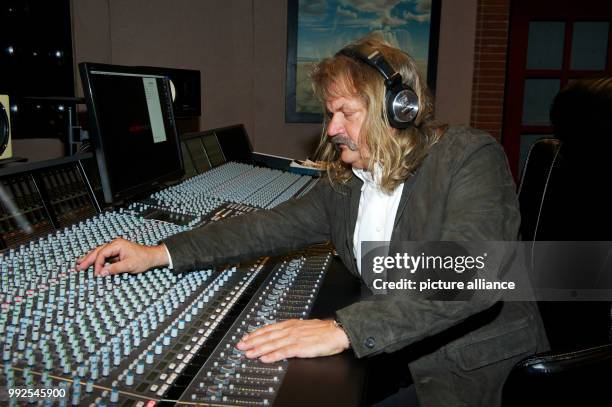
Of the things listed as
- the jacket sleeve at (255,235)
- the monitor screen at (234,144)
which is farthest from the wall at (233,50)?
the jacket sleeve at (255,235)

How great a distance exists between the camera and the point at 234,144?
7.97 ft

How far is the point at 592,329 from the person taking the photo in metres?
1.26

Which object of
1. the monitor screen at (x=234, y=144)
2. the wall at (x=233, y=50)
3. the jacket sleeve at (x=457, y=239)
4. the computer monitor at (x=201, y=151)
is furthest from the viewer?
the wall at (x=233, y=50)

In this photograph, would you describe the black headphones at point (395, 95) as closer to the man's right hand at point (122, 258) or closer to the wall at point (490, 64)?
the man's right hand at point (122, 258)

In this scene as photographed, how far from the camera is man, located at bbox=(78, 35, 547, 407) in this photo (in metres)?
1.04

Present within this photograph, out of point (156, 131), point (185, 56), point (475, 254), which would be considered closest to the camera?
point (475, 254)

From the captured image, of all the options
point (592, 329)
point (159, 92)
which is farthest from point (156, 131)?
point (592, 329)

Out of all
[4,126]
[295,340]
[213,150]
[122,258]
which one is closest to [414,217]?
[295,340]

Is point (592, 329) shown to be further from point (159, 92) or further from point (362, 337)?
Answer: point (159, 92)

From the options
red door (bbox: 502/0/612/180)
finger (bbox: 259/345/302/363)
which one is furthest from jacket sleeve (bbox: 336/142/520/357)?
red door (bbox: 502/0/612/180)

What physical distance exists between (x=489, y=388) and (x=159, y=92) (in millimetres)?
1299

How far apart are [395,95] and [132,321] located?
68cm

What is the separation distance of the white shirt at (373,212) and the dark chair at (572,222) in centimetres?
42

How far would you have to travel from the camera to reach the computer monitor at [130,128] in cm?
132
